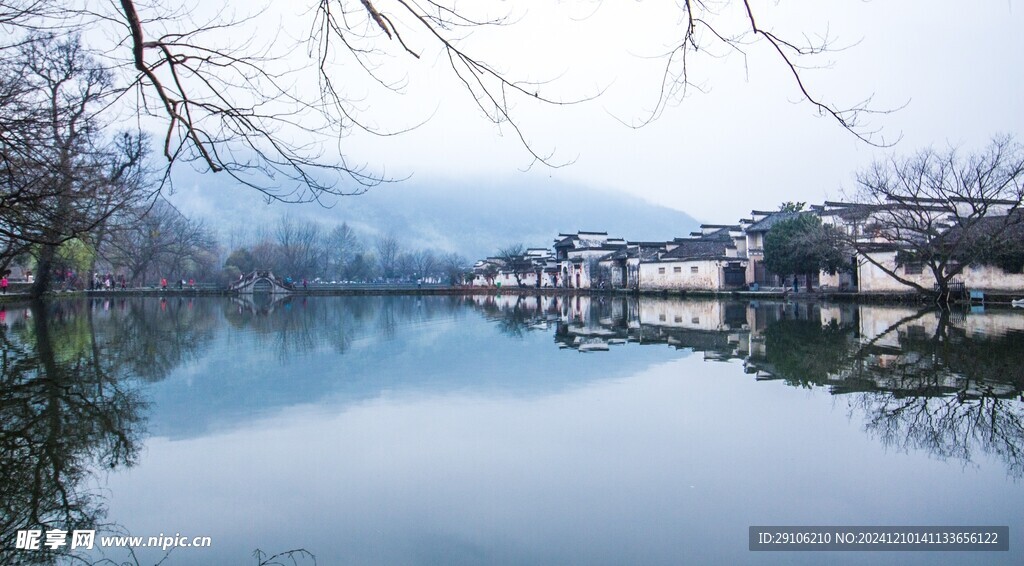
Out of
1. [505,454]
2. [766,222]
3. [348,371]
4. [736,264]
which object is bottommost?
[505,454]

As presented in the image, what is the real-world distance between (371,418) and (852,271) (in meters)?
25.5

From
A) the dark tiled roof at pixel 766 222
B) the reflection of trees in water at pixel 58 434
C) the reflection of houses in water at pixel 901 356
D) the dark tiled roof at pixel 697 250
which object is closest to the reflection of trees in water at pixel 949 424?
the reflection of houses in water at pixel 901 356

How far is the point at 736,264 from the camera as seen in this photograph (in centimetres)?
3331

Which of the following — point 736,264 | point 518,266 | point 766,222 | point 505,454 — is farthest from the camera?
point 518,266

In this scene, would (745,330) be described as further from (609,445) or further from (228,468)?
(228,468)

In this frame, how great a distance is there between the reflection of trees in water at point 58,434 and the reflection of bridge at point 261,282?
3742cm

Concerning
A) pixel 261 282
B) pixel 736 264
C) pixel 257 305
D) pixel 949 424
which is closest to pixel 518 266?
pixel 261 282

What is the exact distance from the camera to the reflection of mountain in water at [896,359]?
14.9 ft

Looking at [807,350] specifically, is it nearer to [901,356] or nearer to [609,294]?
[901,356]

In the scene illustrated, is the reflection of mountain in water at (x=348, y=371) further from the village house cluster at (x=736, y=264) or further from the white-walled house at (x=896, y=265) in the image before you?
the village house cluster at (x=736, y=264)

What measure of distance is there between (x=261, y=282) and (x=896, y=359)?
146ft

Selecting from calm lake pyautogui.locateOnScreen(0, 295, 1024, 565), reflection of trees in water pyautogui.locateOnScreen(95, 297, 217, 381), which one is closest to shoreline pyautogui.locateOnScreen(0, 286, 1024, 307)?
reflection of trees in water pyautogui.locateOnScreen(95, 297, 217, 381)

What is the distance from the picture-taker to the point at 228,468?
3.97 m

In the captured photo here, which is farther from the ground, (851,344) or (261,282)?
(261,282)
